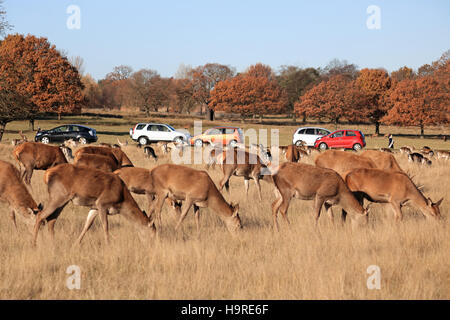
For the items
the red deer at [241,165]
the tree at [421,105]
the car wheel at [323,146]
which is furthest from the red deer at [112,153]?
the tree at [421,105]

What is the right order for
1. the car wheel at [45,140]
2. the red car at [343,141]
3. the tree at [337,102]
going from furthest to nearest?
the tree at [337,102], the red car at [343,141], the car wheel at [45,140]

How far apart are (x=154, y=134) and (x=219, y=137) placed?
6035mm

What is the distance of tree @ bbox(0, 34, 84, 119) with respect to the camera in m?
47.3

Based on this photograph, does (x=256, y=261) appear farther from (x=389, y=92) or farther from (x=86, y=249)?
(x=389, y=92)

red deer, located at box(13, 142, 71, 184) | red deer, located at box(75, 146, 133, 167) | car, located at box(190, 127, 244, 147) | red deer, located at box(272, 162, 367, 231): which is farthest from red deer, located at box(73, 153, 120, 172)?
car, located at box(190, 127, 244, 147)

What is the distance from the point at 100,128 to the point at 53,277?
49391 mm

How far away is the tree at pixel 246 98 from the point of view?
74.6 m

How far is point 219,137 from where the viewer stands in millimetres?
34344

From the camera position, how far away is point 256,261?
6.75m

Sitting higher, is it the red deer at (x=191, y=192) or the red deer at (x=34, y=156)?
the red deer at (x=34, y=156)

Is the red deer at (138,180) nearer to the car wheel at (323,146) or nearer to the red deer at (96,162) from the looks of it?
the red deer at (96,162)

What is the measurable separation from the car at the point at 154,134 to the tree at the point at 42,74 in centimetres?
1487

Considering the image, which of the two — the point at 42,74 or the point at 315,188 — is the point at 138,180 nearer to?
the point at 315,188

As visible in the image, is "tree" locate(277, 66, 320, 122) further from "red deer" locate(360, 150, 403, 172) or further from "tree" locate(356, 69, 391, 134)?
"red deer" locate(360, 150, 403, 172)
